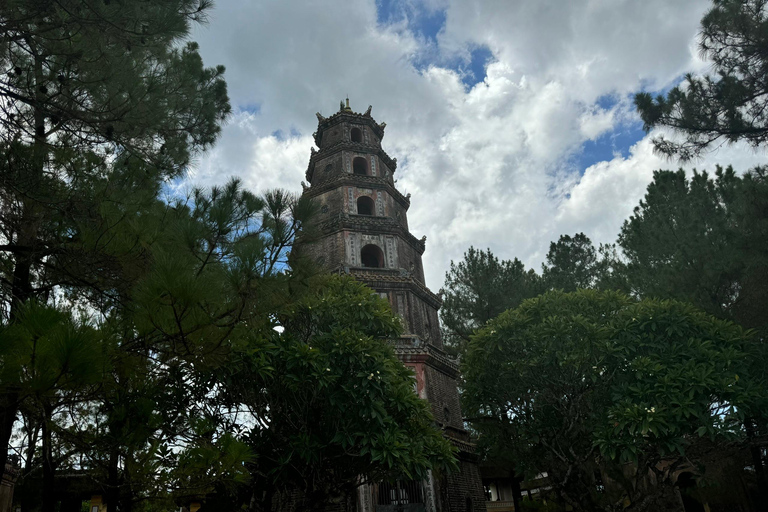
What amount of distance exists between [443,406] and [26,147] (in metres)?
15.4

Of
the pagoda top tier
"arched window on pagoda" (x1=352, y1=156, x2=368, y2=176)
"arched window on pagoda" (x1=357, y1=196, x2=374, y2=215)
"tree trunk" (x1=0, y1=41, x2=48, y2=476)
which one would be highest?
the pagoda top tier

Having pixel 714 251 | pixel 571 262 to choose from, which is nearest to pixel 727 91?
pixel 714 251

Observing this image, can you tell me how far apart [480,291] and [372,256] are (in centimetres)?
752

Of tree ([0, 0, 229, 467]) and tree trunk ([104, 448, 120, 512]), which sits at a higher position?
tree ([0, 0, 229, 467])

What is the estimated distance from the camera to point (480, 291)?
26.7 meters

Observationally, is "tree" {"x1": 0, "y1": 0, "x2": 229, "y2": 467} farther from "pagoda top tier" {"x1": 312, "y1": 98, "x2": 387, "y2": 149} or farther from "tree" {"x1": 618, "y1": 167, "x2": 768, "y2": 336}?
"pagoda top tier" {"x1": 312, "y1": 98, "x2": 387, "y2": 149}

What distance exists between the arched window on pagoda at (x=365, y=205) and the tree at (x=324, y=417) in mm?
10269

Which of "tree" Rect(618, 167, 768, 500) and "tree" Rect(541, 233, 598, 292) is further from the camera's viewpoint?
"tree" Rect(541, 233, 598, 292)

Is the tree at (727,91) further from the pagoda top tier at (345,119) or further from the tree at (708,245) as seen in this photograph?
the pagoda top tier at (345,119)

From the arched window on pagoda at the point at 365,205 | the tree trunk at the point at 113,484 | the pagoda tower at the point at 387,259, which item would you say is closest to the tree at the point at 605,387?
the pagoda tower at the point at 387,259

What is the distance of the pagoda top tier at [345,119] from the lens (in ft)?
78.9

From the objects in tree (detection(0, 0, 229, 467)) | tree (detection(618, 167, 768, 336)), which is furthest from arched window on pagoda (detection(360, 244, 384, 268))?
tree (detection(0, 0, 229, 467))

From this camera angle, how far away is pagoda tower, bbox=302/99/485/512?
16500 millimetres

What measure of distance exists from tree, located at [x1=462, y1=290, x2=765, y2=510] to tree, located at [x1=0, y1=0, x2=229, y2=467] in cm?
1158
